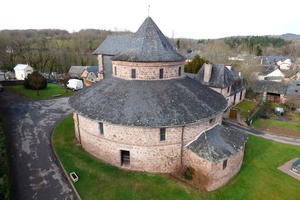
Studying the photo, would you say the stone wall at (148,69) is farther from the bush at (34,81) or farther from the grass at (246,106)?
the bush at (34,81)

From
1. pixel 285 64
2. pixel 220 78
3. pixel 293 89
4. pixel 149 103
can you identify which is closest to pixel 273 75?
pixel 293 89

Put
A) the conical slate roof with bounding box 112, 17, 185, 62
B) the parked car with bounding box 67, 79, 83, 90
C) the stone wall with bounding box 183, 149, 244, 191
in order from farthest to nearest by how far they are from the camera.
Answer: the parked car with bounding box 67, 79, 83, 90
the conical slate roof with bounding box 112, 17, 185, 62
the stone wall with bounding box 183, 149, 244, 191

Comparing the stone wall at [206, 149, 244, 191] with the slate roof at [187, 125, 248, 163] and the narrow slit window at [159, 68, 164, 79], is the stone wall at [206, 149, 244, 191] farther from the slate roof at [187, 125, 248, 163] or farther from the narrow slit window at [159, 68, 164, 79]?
the narrow slit window at [159, 68, 164, 79]

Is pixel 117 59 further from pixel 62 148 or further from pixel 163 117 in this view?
pixel 62 148

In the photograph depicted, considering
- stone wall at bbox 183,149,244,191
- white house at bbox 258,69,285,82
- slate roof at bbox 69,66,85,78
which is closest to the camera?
stone wall at bbox 183,149,244,191

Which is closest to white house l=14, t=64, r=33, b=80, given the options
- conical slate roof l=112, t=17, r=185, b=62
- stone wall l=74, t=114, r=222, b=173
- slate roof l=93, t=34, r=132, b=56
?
slate roof l=93, t=34, r=132, b=56

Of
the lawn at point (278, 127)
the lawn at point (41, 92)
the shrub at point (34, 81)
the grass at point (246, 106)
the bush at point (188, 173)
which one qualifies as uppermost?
the shrub at point (34, 81)

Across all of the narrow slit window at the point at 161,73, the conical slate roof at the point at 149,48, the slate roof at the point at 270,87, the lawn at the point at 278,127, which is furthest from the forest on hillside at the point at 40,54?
the lawn at the point at 278,127
